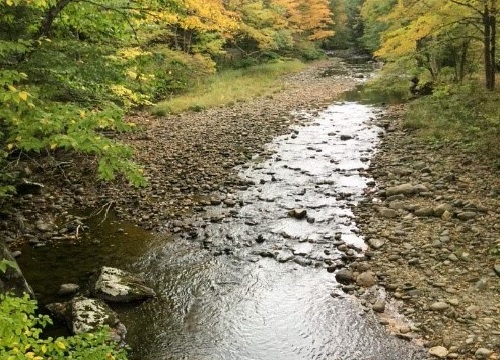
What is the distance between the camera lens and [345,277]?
730cm

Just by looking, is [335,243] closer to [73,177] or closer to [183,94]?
[73,177]

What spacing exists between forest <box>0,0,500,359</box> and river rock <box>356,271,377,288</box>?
3855mm

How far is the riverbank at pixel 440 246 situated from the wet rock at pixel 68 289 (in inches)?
186

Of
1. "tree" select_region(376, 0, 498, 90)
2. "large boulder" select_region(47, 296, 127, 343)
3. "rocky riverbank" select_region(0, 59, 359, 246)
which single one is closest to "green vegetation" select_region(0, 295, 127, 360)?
"large boulder" select_region(47, 296, 127, 343)

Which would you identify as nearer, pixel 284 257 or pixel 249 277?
pixel 249 277

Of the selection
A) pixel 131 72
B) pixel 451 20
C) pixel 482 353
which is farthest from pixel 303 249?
pixel 451 20

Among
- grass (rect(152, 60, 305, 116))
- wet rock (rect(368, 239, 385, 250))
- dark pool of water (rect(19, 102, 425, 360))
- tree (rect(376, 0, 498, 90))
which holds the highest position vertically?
tree (rect(376, 0, 498, 90))

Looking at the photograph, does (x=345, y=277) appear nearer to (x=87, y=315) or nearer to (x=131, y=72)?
(x=87, y=315)

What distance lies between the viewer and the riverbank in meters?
5.90

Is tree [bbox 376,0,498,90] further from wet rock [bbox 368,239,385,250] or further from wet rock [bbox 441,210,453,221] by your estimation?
wet rock [bbox 368,239,385,250]

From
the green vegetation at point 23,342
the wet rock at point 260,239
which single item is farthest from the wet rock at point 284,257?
the green vegetation at point 23,342

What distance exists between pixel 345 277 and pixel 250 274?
1637mm

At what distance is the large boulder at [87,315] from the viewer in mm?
6043

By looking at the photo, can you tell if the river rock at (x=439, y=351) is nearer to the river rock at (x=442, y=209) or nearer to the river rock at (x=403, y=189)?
the river rock at (x=442, y=209)
